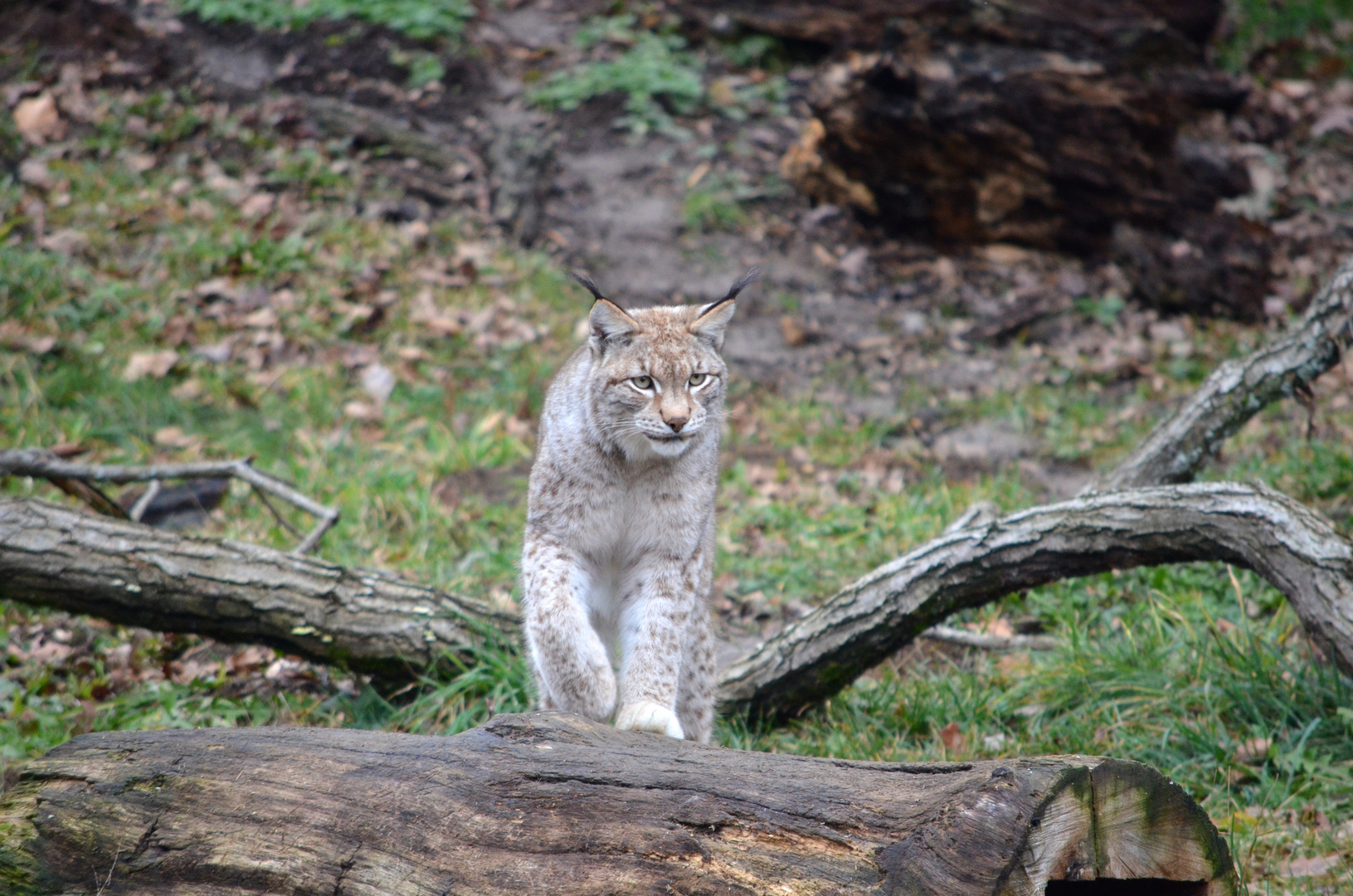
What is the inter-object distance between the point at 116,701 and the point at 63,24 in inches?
342

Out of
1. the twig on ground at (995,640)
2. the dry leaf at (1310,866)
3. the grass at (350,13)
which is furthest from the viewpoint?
the grass at (350,13)

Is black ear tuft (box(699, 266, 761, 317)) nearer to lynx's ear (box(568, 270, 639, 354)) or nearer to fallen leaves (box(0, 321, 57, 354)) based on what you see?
lynx's ear (box(568, 270, 639, 354))

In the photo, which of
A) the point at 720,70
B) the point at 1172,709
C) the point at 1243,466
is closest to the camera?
the point at 1172,709

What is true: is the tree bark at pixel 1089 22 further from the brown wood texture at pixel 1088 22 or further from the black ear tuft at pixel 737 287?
the black ear tuft at pixel 737 287

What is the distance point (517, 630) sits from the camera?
4.73 m

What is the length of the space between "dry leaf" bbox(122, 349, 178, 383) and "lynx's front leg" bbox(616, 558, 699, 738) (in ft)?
16.5

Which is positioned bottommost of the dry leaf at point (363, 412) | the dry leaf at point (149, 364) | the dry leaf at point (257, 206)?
the dry leaf at point (363, 412)

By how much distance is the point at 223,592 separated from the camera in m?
4.24

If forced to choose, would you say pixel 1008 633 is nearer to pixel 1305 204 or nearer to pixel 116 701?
pixel 116 701

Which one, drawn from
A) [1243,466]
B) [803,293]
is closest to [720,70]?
[803,293]

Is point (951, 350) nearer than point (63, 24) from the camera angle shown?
Yes

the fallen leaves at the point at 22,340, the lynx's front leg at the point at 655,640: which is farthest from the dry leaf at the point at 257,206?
the lynx's front leg at the point at 655,640

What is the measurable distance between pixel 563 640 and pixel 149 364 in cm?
519

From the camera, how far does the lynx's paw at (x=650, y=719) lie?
3.61m
